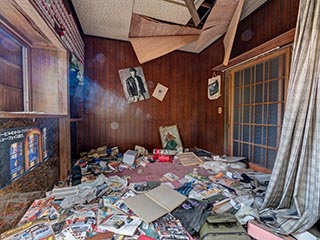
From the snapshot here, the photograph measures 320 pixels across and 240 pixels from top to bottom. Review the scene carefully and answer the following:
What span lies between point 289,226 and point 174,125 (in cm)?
273

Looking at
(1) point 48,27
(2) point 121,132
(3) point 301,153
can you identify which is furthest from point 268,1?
(2) point 121,132

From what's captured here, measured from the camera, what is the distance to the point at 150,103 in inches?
144

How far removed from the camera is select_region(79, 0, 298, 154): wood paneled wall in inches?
129

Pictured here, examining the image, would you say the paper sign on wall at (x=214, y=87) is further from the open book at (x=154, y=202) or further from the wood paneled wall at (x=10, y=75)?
the wood paneled wall at (x=10, y=75)

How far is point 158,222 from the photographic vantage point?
1.37m

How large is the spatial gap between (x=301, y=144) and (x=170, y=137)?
2.53 meters

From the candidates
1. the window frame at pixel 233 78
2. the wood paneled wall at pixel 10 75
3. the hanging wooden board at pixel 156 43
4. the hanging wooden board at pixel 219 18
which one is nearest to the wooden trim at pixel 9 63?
the wood paneled wall at pixel 10 75

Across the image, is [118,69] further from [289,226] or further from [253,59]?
[289,226]

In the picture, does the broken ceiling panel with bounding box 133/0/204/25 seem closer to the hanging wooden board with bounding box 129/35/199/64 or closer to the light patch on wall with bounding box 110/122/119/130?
the hanging wooden board with bounding box 129/35/199/64

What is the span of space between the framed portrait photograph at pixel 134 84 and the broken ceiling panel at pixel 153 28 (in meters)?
0.92

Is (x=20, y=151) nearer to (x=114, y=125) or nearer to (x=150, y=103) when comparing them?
(x=114, y=125)

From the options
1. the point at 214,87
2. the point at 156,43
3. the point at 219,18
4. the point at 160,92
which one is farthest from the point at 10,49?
the point at 214,87

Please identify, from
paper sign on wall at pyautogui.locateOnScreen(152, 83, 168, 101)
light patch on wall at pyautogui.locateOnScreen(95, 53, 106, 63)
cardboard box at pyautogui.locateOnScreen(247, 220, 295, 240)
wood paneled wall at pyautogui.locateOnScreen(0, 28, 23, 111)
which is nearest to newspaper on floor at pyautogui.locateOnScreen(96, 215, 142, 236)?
cardboard box at pyautogui.locateOnScreen(247, 220, 295, 240)

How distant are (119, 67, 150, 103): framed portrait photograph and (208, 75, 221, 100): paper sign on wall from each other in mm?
1309
